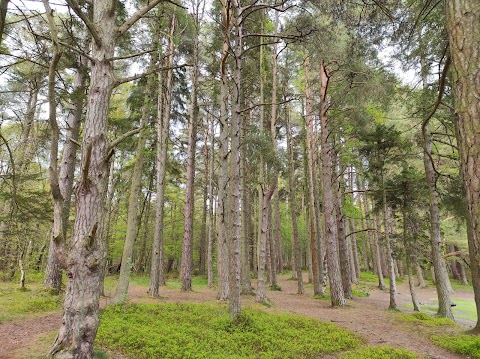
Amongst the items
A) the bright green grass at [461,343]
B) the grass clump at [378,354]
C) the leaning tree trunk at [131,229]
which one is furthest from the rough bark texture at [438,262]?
the leaning tree trunk at [131,229]

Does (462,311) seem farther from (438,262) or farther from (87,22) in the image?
(87,22)

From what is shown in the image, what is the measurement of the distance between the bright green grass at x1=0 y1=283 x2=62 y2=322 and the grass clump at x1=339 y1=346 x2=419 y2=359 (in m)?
7.57

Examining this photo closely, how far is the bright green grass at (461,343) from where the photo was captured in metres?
5.57

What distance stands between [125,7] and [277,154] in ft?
22.7

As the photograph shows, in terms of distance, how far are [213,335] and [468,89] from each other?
546 cm

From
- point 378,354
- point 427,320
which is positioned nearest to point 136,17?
point 378,354

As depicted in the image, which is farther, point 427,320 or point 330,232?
point 330,232

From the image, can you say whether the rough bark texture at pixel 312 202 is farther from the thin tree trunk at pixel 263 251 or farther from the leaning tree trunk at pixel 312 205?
the thin tree trunk at pixel 263 251

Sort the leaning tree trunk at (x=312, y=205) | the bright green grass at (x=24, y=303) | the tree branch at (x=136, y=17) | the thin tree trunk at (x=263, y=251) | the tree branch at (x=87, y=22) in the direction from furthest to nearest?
1. the leaning tree trunk at (x=312, y=205)
2. the thin tree trunk at (x=263, y=251)
3. the bright green grass at (x=24, y=303)
4. the tree branch at (x=136, y=17)
5. the tree branch at (x=87, y=22)

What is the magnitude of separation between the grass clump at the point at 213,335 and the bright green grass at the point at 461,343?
6.22 ft

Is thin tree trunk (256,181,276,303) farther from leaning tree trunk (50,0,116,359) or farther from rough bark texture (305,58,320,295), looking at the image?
leaning tree trunk (50,0,116,359)

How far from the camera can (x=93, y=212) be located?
135 inches

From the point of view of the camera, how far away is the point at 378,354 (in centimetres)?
502

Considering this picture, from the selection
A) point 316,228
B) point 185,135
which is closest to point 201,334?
point 316,228
